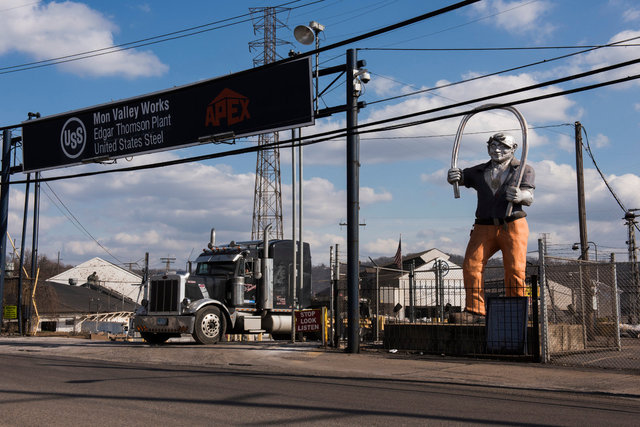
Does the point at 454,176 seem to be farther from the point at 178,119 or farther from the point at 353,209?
the point at 178,119

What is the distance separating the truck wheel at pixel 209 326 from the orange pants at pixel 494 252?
7.39m

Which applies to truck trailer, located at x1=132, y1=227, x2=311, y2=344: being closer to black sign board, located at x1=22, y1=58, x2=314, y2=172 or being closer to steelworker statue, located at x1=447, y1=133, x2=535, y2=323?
black sign board, located at x1=22, y1=58, x2=314, y2=172

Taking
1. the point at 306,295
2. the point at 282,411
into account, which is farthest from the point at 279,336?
the point at 282,411

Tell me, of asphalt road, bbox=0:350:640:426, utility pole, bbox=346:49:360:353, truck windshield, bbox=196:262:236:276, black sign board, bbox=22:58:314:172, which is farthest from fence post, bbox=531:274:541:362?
truck windshield, bbox=196:262:236:276

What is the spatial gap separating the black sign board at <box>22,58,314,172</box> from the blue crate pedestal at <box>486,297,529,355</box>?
6.37 metres

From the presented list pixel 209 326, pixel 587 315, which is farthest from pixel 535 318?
pixel 209 326

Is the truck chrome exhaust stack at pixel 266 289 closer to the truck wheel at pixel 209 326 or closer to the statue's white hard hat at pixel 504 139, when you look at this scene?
the truck wheel at pixel 209 326

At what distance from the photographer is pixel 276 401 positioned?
27.6ft

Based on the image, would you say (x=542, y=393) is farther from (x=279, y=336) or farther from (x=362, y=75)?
(x=279, y=336)

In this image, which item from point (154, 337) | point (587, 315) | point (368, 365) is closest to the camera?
point (368, 365)

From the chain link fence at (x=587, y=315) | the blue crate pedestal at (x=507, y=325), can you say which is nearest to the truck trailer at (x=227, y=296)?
the blue crate pedestal at (x=507, y=325)

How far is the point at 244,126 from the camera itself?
1753 cm

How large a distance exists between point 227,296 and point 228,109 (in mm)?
6142

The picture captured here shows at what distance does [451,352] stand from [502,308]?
1740 millimetres
